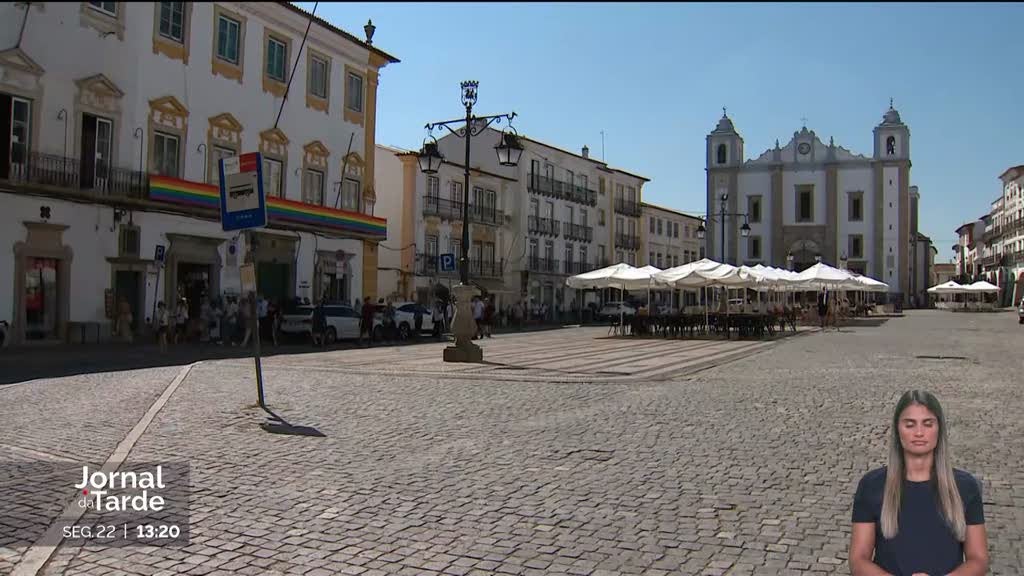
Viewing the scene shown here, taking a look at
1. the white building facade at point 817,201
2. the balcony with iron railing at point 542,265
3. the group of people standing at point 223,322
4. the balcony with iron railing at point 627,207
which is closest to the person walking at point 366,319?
the group of people standing at point 223,322

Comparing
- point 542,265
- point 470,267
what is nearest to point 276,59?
point 470,267

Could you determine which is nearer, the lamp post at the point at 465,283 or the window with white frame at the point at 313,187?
the lamp post at the point at 465,283

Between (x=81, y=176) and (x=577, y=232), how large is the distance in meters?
42.9

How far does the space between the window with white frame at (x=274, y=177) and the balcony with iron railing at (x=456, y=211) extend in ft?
47.9

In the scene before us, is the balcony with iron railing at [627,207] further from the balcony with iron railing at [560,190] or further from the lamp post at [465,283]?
the lamp post at [465,283]

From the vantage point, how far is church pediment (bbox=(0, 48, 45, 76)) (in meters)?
21.3

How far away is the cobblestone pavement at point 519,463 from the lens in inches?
185

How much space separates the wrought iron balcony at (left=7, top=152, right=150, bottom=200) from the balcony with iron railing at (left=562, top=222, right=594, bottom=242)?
129ft

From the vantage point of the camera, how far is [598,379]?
1363cm

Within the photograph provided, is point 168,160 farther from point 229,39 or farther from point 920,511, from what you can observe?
point 920,511

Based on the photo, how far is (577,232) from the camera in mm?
62875

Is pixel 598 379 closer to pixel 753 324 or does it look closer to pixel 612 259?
pixel 753 324

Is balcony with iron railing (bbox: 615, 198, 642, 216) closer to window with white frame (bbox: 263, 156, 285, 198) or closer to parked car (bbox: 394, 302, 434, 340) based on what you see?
parked car (bbox: 394, 302, 434, 340)

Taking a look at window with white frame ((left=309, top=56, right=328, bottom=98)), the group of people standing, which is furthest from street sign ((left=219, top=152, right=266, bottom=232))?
window with white frame ((left=309, top=56, right=328, bottom=98))
